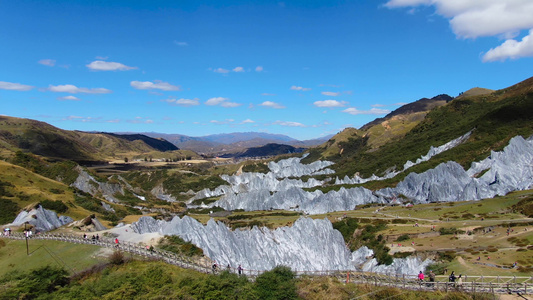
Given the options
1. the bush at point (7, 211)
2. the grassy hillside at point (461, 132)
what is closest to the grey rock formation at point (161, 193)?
the grassy hillside at point (461, 132)

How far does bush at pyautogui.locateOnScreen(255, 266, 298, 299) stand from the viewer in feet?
79.7

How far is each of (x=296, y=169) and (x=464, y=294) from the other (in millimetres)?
169869

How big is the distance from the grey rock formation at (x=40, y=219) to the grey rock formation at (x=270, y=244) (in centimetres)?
1049

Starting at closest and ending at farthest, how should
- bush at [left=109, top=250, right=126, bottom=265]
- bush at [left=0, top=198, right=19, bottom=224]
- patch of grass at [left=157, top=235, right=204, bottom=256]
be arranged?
bush at [left=109, top=250, right=126, bottom=265] < patch of grass at [left=157, top=235, right=204, bottom=256] < bush at [left=0, top=198, right=19, bottom=224]

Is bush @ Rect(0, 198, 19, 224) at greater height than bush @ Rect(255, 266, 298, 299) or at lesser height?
greater

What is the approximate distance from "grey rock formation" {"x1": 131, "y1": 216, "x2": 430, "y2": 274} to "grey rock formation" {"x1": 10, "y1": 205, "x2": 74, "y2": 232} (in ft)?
34.4

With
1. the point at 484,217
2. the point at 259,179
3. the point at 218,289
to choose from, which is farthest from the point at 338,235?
the point at 259,179

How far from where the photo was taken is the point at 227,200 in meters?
126

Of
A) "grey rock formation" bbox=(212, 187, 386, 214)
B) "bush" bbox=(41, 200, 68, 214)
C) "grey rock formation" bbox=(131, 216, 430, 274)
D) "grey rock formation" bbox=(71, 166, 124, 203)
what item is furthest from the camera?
"grey rock formation" bbox=(212, 187, 386, 214)

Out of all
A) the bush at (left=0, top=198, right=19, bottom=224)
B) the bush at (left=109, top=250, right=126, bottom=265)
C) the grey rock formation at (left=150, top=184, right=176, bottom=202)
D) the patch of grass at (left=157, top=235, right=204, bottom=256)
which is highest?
the bush at (left=0, top=198, right=19, bottom=224)

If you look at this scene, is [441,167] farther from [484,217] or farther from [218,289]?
[218,289]

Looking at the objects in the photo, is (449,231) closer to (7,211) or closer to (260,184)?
(7,211)

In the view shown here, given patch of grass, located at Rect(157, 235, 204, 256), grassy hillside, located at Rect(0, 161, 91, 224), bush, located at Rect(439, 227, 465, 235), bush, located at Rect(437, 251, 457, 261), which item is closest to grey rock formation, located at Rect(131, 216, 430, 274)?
bush, located at Rect(437, 251, 457, 261)

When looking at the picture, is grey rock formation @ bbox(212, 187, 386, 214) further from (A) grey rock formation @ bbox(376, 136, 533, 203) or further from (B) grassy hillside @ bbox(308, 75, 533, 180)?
(B) grassy hillside @ bbox(308, 75, 533, 180)
